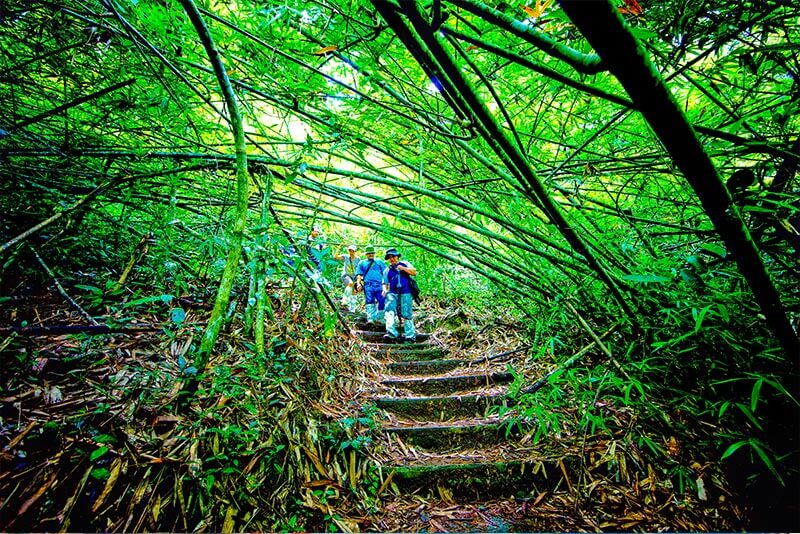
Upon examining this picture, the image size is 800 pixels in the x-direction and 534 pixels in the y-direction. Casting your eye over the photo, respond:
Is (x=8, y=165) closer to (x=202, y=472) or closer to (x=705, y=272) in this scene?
(x=202, y=472)

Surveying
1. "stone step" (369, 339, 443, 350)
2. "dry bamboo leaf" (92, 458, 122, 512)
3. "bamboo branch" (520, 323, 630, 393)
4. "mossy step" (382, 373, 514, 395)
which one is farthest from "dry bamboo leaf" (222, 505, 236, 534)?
"stone step" (369, 339, 443, 350)

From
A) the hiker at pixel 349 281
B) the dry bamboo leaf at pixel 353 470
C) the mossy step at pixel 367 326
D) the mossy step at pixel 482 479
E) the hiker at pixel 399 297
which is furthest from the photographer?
the hiker at pixel 349 281

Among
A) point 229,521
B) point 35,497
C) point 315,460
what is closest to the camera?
point 35,497

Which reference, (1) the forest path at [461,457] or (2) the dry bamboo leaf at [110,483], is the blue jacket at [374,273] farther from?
(2) the dry bamboo leaf at [110,483]

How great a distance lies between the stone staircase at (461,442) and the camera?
7.22ft

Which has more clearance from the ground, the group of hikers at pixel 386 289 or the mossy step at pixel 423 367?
the group of hikers at pixel 386 289

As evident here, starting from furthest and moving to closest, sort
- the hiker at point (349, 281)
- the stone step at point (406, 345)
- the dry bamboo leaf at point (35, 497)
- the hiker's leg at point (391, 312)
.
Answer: the hiker at point (349, 281)
the hiker's leg at point (391, 312)
the stone step at point (406, 345)
the dry bamboo leaf at point (35, 497)

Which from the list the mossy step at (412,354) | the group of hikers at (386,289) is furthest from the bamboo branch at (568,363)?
the group of hikers at (386,289)

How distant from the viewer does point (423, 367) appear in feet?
12.8

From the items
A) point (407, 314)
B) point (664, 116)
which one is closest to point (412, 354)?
point (407, 314)

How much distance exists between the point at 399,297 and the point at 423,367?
4.39 ft

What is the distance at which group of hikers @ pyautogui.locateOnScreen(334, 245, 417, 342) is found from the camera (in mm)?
4906

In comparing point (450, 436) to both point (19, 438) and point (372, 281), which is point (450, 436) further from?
point (372, 281)

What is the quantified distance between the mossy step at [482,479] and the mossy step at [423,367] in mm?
1627
